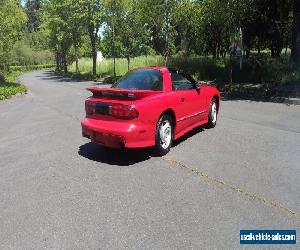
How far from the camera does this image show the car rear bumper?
6379 mm

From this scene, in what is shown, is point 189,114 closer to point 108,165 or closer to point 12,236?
point 108,165

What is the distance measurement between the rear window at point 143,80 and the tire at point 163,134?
2.05ft

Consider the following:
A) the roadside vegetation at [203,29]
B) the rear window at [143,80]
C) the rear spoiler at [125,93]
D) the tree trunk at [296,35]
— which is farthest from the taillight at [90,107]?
the tree trunk at [296,35]

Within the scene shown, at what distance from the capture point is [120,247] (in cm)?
388

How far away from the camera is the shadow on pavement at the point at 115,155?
22.3 ft

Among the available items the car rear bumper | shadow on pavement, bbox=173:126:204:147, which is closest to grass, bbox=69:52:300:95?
shadow on pavement, bbox=173:126:204:147

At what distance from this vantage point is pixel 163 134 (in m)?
7.05

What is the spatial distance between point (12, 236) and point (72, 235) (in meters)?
0.69

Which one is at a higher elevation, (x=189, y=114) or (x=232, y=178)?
(x=189, y=114)

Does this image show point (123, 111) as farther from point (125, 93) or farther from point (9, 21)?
point (9, 21)

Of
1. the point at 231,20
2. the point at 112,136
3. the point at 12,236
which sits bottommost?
the point at 12,236

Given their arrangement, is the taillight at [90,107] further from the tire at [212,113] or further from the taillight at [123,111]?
the tire at [212,113]

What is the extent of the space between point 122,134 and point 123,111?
1.37 ft

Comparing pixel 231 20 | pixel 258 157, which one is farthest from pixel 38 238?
pixel 231 20
